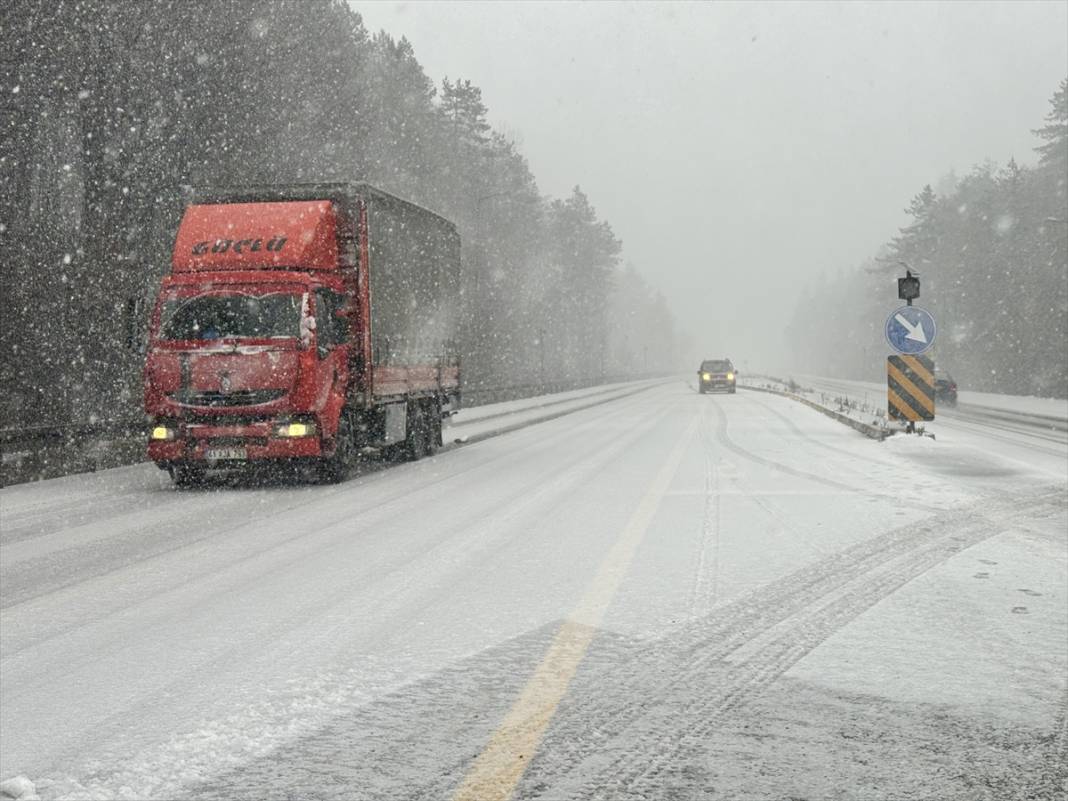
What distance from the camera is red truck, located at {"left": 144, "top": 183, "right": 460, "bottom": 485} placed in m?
13.0

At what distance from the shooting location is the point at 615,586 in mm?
6738

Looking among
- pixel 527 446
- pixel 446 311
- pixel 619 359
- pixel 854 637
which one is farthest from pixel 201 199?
pixel 619 359

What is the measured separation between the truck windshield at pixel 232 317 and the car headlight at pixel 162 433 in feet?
3.60

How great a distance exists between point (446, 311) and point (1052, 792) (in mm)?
16526

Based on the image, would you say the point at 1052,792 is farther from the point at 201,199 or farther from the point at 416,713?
the point at 201,199

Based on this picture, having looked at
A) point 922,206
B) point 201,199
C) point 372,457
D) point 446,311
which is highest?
point 922,206

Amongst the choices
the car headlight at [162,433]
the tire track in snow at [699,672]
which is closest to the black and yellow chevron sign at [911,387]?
the tire track in snow at [699,672]

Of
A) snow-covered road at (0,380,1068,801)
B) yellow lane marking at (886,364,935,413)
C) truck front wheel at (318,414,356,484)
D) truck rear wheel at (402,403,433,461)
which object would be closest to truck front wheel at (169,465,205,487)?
truck front wheel at (318,414,356,484)

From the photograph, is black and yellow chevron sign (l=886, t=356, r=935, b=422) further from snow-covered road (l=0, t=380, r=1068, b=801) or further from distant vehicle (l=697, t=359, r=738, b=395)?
distant vehicle (l=697, t=359, r=738, b=395)

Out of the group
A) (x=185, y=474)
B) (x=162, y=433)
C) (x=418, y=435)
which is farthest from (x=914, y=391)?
(x=162, y=433)

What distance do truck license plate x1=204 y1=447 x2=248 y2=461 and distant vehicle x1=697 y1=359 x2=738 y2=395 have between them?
42882 mm

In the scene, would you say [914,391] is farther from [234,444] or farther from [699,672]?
[699,672]

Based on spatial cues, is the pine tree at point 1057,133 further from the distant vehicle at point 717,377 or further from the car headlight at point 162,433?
the car headlight at point 162,433

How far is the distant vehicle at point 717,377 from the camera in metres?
54.3
